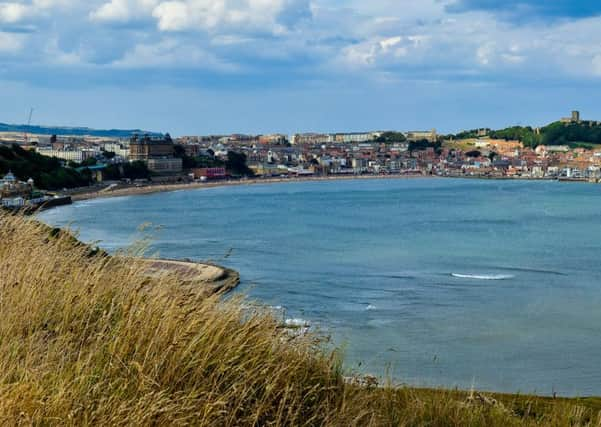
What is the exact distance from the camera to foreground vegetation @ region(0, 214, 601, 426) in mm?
2148

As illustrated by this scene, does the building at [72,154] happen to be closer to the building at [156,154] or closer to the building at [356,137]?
the building at [156,154]

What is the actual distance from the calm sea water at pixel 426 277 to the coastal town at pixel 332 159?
27274mm

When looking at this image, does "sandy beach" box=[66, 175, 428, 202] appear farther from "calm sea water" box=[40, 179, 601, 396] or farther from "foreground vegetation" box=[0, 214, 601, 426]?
"foreground vegetation" box=[0, 214, 601, 426]

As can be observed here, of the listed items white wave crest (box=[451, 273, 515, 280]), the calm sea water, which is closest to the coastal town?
the calm sea water

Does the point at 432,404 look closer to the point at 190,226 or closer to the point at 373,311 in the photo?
the point at 373,311

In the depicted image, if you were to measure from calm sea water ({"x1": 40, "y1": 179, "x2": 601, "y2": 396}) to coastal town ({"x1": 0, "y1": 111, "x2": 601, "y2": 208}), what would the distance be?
89.5ft

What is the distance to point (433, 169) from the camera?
124812 mm

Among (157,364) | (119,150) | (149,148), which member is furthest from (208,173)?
(157,364)

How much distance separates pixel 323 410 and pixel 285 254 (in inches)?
987

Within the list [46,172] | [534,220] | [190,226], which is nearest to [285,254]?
[190,226]

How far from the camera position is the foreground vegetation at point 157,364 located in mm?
2148

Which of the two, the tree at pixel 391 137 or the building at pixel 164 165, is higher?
the tree at pixel 391 137

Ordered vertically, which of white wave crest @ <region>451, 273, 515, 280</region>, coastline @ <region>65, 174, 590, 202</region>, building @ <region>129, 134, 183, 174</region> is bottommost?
coastline @ <region>65, 174, 590, 202</region>

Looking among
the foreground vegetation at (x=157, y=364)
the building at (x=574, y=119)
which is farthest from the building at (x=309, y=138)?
the foreground vegetation at (x=157, y=364)
